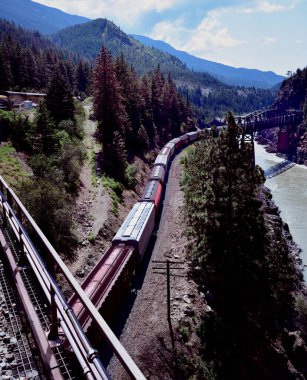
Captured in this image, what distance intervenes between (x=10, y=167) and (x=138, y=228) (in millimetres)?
14199

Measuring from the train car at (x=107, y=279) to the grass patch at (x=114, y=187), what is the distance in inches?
557

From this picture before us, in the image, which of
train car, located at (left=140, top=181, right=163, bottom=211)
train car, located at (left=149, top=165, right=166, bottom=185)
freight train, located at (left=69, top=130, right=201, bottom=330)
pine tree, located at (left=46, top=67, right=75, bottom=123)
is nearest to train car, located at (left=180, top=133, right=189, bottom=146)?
train car, located at (left=149, top=165, right=166, bottom=185)

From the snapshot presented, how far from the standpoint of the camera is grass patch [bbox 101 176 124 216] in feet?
131

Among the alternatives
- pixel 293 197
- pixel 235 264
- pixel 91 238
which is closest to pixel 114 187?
pixel 91 238

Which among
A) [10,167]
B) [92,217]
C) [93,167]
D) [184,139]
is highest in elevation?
[10,167]

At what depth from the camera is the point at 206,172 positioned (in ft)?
78.3

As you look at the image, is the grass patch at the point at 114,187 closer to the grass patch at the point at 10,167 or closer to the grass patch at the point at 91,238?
the grass patch at the point at 91,238

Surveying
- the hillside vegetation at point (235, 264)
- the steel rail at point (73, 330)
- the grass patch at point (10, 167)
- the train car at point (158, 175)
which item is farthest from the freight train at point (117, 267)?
the steel rail at point (73, 330)

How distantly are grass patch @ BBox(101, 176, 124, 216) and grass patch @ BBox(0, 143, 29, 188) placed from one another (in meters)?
10.9

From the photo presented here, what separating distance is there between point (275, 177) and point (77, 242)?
246 feet

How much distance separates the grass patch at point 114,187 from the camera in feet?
131

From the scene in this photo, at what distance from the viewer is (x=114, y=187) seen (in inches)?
1663

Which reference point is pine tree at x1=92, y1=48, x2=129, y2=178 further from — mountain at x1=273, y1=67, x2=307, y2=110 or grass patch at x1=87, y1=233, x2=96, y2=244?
mountain at x1=273, y1=67, x2=307, y2=110

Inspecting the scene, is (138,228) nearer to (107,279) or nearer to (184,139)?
(107,279)
